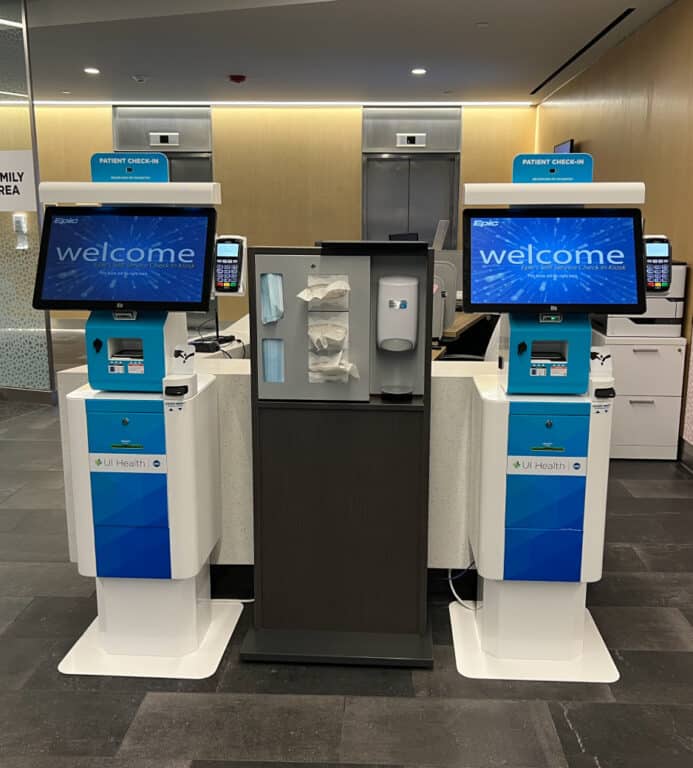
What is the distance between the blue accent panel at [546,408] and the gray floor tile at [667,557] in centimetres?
136

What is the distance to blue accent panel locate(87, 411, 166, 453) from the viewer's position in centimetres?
249

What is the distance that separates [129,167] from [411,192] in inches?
316

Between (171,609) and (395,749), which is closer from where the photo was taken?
(395,749)

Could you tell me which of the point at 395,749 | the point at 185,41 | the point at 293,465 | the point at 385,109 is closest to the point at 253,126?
the point at 385,109

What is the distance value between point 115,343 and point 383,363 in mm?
935

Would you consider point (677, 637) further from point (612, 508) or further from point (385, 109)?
point (385, 109)

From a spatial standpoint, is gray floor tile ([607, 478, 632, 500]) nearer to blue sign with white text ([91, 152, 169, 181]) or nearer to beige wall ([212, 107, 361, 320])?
blue sign with white text ([91, 152, 169, 181])

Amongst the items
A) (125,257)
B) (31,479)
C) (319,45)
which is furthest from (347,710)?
(319,45)

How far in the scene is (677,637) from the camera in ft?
9.21

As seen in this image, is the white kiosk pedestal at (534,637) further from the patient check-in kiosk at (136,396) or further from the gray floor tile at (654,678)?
the patient check-in kiosk at (136,396)

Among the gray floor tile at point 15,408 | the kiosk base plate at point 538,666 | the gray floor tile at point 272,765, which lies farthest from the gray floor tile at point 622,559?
the gray floor tile at point 15,408

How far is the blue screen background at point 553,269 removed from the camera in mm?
2416

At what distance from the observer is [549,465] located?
97.6 inches

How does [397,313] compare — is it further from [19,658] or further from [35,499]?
[35,499]
